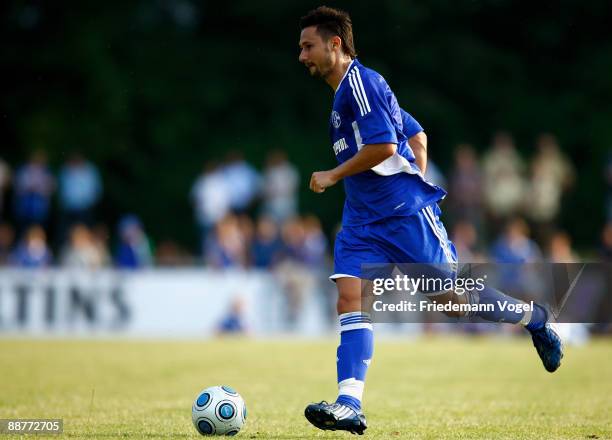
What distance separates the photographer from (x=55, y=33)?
29547 millimetres

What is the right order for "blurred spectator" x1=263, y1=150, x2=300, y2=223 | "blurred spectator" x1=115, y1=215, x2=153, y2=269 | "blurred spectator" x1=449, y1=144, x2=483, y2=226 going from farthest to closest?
1. "blurred spectator" x1=263, y1=150, x2=300, y2=223
2. "blurred spectator" x1=449, y1=144, x2=483, y2=226
3. "blurred spectator" x1=115, y1=215, x2=153, y2=269

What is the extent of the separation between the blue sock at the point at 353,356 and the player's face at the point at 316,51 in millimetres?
1620

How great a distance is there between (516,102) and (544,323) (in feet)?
78.5

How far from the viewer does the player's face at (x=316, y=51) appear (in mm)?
7383

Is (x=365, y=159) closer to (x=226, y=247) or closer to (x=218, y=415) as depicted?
(x=218, y=415)

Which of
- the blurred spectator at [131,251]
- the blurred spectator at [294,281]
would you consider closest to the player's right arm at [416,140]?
the blurred spectator at [294,281]

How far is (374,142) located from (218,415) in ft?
6.52

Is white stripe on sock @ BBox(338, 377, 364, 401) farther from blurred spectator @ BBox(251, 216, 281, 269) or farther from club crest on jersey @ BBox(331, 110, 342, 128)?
blurred spectator @ BBox(251, 216, 281, 269)

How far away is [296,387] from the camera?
11047mm

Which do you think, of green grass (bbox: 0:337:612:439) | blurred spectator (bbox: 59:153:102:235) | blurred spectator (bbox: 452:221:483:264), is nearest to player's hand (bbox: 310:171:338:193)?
green grass (bbox: 0:337:612:439)

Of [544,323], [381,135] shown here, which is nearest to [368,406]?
[544,323]

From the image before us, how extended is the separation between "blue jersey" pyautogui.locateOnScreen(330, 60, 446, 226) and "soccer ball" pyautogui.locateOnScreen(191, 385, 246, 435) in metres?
1.40

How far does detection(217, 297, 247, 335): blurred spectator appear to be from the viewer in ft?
64.9

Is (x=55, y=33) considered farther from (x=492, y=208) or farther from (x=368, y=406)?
(x=368, y=406)
